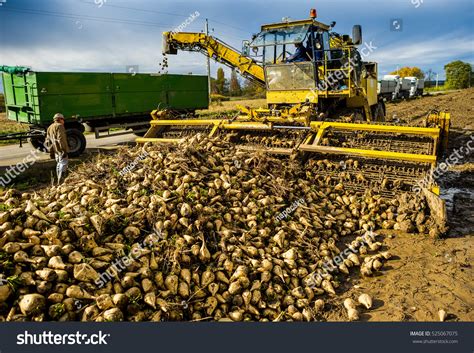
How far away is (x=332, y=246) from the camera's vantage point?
500 cm

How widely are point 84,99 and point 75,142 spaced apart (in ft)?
4.91

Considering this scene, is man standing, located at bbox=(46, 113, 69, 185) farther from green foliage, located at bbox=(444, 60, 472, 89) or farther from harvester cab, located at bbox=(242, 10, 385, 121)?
green foliage, located at bbox=(444, 60, 472, 89)

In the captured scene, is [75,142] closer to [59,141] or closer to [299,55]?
[59,141]

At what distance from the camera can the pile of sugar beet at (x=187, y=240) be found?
349 centimetres

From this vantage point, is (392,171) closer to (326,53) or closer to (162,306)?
(326,53)

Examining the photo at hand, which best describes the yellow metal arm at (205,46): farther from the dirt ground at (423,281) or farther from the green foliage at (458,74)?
the green foliage at (458,74)

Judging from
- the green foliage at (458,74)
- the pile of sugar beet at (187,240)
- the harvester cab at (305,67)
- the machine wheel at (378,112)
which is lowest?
the pile of sugar beet at (187,240)

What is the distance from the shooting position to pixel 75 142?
11.9 metres

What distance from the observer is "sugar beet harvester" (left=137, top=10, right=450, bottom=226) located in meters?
6.29

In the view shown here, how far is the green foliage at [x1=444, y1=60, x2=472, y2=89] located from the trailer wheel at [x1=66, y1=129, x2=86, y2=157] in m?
60.4

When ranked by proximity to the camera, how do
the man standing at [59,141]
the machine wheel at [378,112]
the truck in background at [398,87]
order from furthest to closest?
the truck in background at [398,87]
the machine wheel at [378,112]
the man standing at [59,141]

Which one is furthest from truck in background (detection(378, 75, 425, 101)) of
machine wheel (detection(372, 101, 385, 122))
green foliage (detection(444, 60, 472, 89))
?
green foliage (detection(444, 60, 472, 89))

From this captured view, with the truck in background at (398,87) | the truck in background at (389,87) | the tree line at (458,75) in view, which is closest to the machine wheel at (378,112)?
the truck in background at (398,87)

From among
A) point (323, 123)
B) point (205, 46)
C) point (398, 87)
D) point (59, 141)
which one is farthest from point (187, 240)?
point (398, 87)
